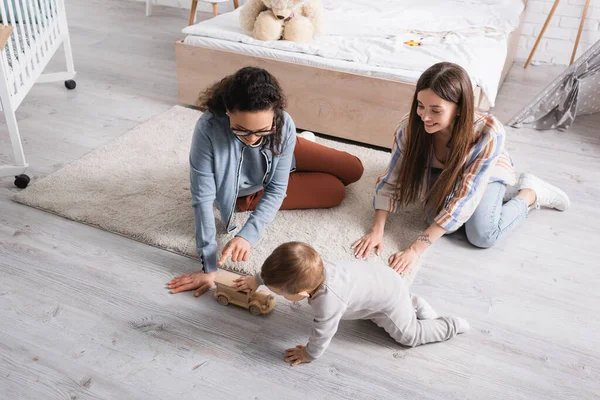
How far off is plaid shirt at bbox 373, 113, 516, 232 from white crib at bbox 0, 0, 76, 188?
131 cm

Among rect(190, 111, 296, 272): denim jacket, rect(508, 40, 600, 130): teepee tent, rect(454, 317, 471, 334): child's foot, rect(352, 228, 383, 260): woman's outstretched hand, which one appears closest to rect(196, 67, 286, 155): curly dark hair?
rect(190, 111, 296, 272): denim jacket

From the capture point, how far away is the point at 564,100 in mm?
2545

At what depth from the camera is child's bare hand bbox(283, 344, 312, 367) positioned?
1.30 metres

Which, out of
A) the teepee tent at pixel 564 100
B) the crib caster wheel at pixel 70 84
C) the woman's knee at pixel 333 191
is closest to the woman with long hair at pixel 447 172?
the woman's knee at pixel 333 191

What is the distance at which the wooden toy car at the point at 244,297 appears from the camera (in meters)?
1.43

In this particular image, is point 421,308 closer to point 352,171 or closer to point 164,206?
point 352,171

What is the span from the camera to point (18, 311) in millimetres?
1434

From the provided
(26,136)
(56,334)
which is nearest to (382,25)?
(26,136)

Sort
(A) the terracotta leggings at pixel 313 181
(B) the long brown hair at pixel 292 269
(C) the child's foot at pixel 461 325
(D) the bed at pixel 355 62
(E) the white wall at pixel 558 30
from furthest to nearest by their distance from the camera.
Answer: (E) the white wall at pixel 558 30, (D) the bed at pixel 355 62, (A) the terracotta leggings at pixel 313 181, (C) the child's foot at pixel 461 325, (B) the long brown hair at pixel 292 269

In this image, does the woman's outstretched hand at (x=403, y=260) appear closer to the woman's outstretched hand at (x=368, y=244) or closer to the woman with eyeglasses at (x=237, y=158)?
→ the woman's outstretched hand at (x=368, y=244)

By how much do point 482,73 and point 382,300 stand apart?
4.28ft

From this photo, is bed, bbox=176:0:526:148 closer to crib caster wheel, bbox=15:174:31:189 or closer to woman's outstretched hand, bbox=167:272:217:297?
crib caster wheel, bbox=15:174:31:189

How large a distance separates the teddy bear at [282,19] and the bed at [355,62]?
0.05 meters

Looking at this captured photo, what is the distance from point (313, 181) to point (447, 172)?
18.8 inches
